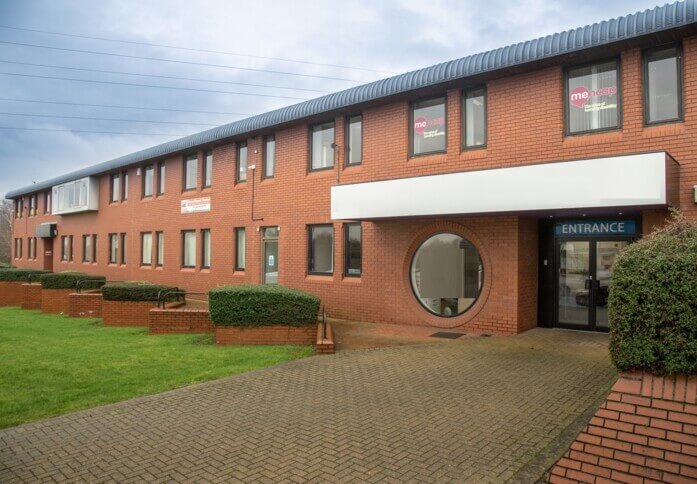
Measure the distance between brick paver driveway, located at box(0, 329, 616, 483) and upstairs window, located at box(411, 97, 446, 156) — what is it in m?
6.17

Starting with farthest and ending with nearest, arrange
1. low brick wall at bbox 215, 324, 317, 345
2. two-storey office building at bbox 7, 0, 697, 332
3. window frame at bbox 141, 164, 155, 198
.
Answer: window frame at bbox 141, 164, 155, 198 < low brick wall at bbox 215, 324, 317, 345 < two-storey office building at bbox 7, 0, 697, 332

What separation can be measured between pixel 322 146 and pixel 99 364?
8.99 m

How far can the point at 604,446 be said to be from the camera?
3844mm

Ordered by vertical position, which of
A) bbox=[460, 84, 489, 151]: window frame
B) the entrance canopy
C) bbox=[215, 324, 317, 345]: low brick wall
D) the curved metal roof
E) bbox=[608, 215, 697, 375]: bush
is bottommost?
bbox=[215, 324, 317, 345]: low brick wall

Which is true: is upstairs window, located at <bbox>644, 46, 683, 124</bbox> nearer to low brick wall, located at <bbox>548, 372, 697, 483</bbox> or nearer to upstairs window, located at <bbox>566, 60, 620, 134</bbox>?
upstairs window, located at <bbox>566, 60, 620, 134</bbox>

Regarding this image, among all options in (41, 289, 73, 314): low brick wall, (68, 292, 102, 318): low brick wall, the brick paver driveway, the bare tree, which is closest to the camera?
the brick paver driveway

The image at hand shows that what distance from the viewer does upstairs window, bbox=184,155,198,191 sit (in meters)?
20.8

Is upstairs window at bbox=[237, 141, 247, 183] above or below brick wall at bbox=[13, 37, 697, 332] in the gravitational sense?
above

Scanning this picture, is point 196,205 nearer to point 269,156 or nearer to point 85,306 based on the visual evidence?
point 269,156

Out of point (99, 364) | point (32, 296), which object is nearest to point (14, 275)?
point (32, 296)

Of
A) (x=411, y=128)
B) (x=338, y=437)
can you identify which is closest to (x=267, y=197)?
(x=411, y=128)

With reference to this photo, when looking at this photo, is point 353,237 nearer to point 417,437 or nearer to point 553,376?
point 553,376

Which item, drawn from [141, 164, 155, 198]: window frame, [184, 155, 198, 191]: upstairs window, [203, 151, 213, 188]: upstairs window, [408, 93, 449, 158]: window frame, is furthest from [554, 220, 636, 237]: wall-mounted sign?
[141, 164, 155, 198]: window frame

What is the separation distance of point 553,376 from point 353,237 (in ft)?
25.9
